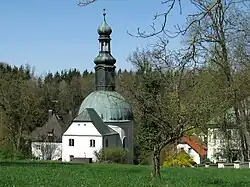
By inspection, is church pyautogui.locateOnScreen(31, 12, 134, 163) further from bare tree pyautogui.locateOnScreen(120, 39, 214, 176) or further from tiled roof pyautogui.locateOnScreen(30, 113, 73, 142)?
bare tree pyautogui.locateOnScreen(120, 39, 214, 176)

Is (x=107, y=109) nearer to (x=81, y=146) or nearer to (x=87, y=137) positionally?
(x=87, y=137)

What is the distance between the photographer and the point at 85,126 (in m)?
65.9

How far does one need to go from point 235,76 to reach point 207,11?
2451cm

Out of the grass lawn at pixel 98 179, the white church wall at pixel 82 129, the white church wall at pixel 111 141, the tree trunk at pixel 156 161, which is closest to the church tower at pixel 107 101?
the white church wall at pixel 111 141

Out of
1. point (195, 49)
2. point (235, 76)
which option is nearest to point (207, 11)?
point (195, 49)

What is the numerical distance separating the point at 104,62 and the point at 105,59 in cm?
42

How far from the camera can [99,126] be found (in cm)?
6588

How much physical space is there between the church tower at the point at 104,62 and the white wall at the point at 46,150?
31.8 ft

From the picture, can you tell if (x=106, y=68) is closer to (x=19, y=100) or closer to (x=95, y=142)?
(x=95, y=142)

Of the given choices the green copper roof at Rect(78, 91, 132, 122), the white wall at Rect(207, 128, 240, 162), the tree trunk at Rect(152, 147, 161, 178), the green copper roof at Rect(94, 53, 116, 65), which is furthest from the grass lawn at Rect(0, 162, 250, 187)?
the green copper roof at Rect(94, 53, 116, 65)

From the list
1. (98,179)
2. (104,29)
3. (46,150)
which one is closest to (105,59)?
(104,29)

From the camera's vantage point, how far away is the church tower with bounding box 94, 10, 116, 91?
6894 centimetres

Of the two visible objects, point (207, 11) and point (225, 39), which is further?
point (225, 39)

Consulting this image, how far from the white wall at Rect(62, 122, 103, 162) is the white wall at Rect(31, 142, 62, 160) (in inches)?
87.3
